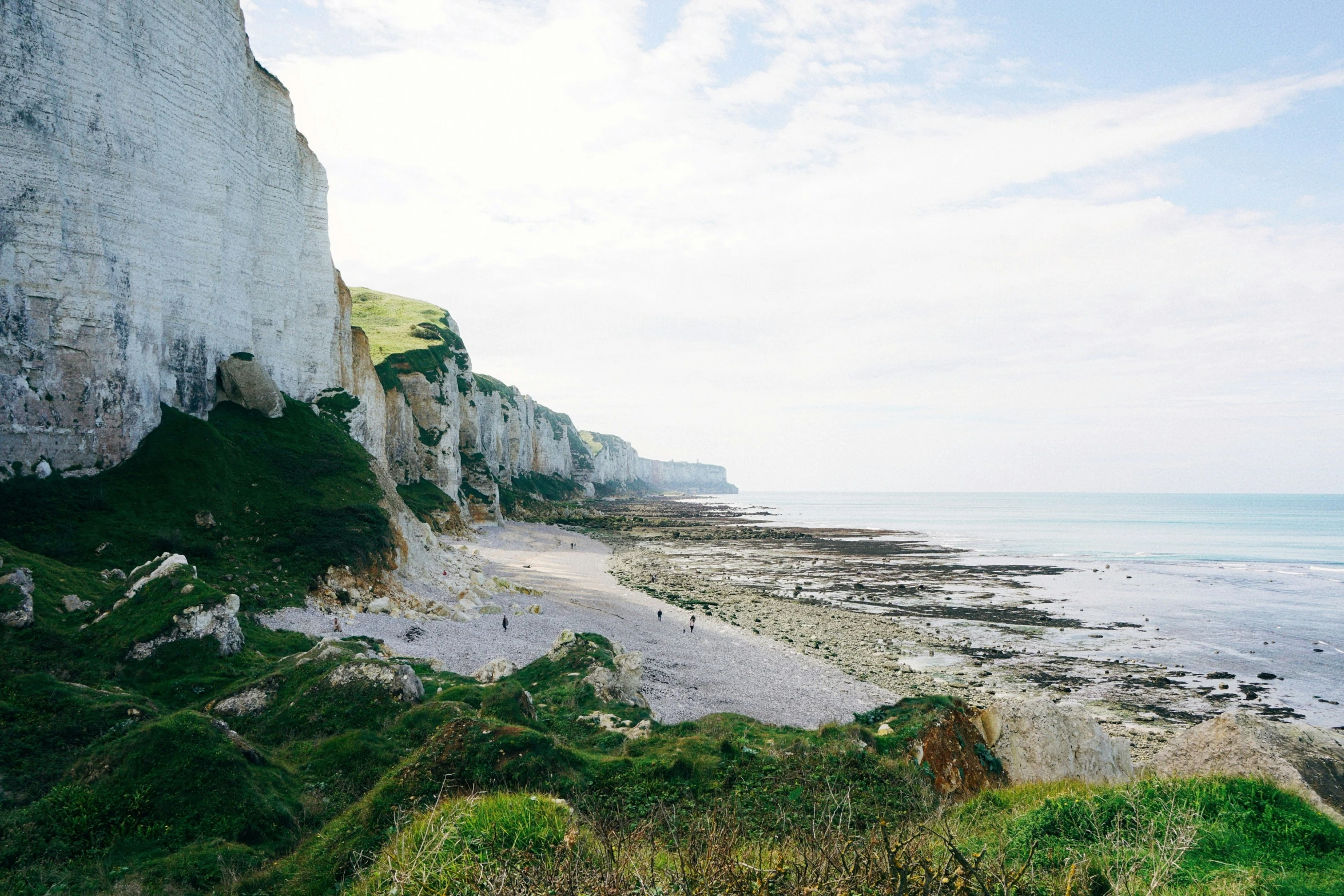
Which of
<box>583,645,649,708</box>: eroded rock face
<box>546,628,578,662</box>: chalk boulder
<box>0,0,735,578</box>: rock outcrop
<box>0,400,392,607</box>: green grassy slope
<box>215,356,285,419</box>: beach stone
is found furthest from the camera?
<box>215,356,285,419</box>: beach stone

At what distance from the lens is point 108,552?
65.1ft

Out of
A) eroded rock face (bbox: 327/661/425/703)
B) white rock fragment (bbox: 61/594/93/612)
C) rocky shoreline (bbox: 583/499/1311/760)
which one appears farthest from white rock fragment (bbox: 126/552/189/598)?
rocky shoreline (bbox: 583/499/1311/760)

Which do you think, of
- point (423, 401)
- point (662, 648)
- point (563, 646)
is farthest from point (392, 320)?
point (563, 646)

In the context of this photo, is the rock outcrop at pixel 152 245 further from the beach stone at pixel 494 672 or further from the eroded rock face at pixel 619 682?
the eroded rock face at pixel 619 682

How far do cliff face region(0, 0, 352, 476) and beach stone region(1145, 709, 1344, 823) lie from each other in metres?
30.9

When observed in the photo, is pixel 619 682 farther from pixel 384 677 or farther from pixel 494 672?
pixel 384 677

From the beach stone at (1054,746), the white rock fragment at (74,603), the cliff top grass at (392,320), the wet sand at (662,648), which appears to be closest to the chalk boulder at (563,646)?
the wet sand at (662,648)

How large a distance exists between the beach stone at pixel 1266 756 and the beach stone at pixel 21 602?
21433mm

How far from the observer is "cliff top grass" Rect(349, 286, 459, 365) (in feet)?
206

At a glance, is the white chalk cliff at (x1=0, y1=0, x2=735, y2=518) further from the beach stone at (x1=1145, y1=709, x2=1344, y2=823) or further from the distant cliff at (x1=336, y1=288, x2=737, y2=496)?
the beach stone at (x1=1145, y1=709, x2=1344, y2=823)

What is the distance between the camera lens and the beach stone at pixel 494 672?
18.5m

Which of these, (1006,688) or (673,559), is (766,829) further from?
(673,559)

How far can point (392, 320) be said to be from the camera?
72.2 metres

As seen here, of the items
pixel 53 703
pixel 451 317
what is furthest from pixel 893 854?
pixel 451 317
